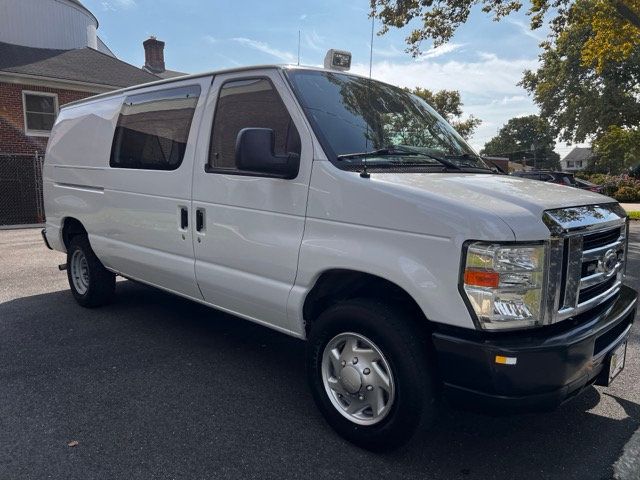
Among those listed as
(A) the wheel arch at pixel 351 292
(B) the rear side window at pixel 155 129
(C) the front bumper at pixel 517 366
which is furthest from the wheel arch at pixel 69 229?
(C) the front bumper at pixel 517 366

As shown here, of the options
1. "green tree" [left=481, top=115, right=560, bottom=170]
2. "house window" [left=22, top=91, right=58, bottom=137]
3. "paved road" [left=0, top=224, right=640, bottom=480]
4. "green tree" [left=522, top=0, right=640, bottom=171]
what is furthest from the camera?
"green tree" [left=481, top=115, right=560, bottom=170]

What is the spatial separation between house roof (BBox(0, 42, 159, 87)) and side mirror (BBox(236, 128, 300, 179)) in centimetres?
1659

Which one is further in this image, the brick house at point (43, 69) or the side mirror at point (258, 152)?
the brick house at point (43, 69)

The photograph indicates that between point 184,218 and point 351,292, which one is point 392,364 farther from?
point 184,218

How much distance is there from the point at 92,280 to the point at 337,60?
3461mm

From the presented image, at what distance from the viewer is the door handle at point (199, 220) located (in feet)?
12.1

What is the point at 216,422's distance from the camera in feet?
10.3

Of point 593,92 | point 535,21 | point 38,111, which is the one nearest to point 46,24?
point 38,111

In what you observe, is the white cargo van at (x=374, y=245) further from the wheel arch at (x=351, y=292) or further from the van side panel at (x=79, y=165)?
the van side panel at (x=79, y=165)

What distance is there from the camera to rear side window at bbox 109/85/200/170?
154 inches

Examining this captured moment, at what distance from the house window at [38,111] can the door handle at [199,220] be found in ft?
51.4

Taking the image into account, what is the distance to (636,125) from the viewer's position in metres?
31.4

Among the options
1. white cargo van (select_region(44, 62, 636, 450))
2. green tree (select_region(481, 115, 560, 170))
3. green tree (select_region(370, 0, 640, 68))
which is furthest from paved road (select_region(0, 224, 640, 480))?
green tree (select_region(481, 115, 560, 170))

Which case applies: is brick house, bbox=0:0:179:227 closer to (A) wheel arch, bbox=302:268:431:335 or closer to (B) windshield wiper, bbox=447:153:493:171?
(A) wheel arch, bbox=302:268:431:335
